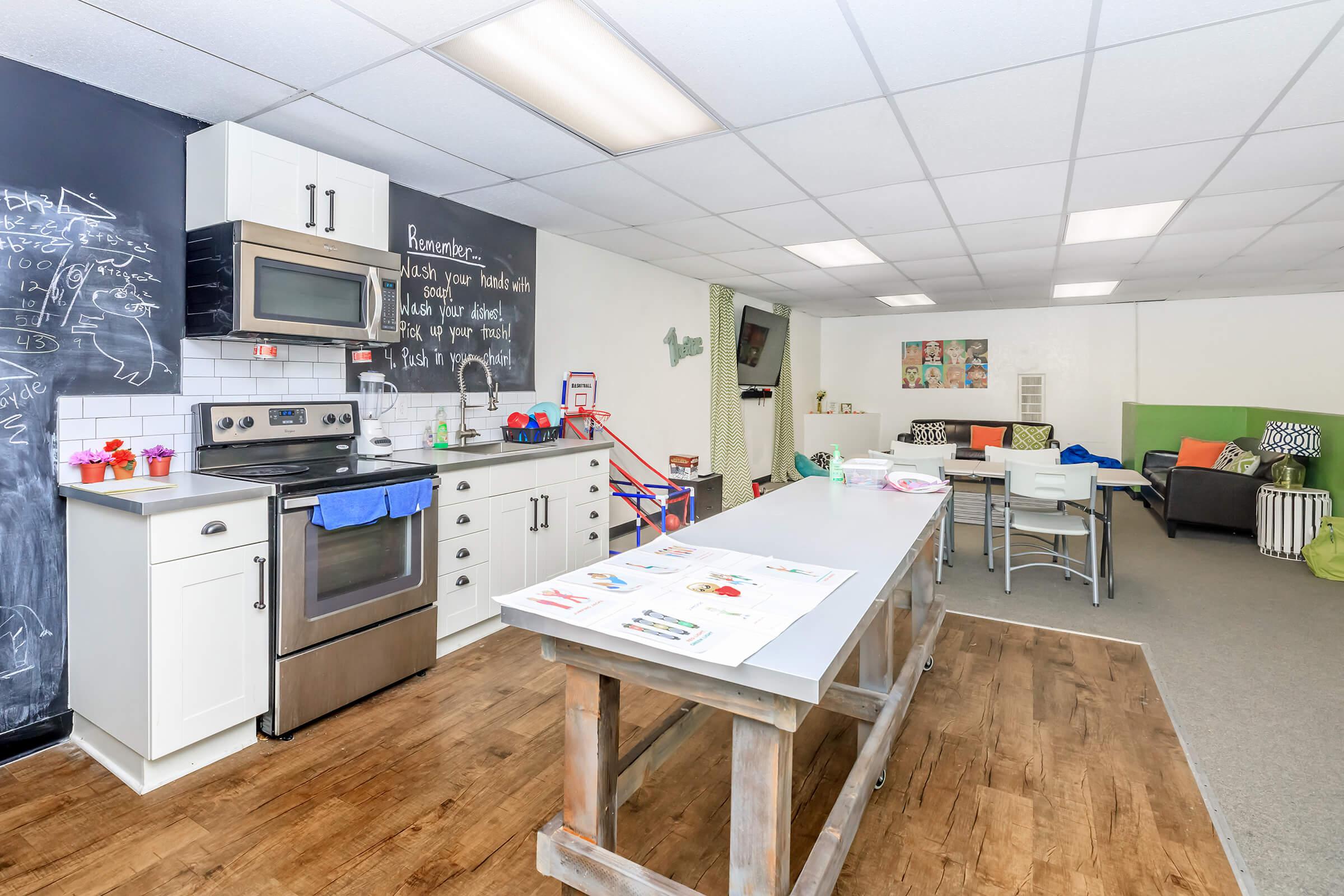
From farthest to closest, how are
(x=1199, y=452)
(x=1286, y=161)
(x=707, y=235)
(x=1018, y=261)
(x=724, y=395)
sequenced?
1. (x=1199, y=452)
2. (x=724, y=395)
3. (x=1018, y=261)
4. (x=707, y=235)
5. (x=1286, y=161)

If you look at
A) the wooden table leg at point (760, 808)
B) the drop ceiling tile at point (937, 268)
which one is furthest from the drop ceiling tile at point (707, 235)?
the wooden table leg at point (760, 808)

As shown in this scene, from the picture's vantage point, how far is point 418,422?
373cm

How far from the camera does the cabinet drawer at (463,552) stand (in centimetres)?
309

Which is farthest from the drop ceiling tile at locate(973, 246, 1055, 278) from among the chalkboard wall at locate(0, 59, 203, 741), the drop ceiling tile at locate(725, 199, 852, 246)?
the chalkboard wall at locate(0, 59, 203, 741)

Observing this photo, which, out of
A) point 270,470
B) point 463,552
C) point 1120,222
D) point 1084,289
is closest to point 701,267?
point 1120,222

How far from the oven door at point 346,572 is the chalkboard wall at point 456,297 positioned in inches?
39.3

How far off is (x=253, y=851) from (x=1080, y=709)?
298cm

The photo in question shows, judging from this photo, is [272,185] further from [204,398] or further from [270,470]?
[270,470]

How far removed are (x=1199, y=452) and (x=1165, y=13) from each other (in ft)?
23.2

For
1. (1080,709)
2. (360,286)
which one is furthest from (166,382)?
(1080,709)

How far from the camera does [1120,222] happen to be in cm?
428

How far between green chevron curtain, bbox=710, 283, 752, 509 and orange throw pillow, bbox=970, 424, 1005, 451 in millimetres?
3588

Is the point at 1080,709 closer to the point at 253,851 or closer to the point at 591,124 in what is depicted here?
the point at 253,851

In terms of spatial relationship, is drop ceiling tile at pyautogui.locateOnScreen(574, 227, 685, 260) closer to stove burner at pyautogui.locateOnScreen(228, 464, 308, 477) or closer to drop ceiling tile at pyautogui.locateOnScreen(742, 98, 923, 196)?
drop ceiling tile at pyautogui.locateOnScreen(742, 98, 923, 196)
